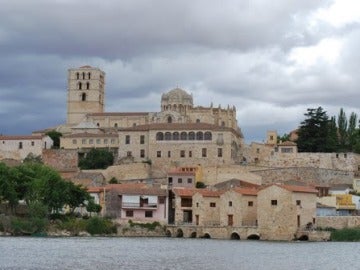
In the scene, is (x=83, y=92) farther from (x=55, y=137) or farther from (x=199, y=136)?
(x=199, y=136)

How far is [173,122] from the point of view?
101188 mm

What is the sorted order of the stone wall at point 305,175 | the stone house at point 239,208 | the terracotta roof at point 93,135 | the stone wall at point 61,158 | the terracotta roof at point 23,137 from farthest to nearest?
the terracotta roof at point 23,137, the terracotta roof at point 93,135, the stone wall at point 61,158, the stone wall at point 305,175, the stone house at point 239,208

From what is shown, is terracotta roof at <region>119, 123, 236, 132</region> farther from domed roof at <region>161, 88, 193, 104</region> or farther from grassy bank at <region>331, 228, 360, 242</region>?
grassy bank at <region>331, 228, 360, 242</region>

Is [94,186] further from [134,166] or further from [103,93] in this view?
[103,93]

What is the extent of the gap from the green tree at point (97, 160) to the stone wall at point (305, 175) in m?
16.8

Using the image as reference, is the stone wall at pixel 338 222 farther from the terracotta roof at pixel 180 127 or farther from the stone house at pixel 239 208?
the terracotta roof at pixel 180 127

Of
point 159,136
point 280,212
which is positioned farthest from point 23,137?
point 280,212

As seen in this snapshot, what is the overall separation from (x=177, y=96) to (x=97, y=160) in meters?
20.1

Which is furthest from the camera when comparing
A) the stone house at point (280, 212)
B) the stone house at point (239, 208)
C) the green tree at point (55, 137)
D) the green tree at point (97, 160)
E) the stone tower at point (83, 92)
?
the stone tower at point (83, 92)

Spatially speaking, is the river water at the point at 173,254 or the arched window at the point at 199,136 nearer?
the river water at the point at 173,254

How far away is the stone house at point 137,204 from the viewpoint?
2842 inches

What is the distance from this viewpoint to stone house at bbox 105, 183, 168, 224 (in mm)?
72188

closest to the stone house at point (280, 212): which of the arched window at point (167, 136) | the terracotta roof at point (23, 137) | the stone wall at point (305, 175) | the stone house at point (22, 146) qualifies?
the stone wall at point (305, 175)

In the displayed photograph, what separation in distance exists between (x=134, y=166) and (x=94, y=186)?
10.9m
